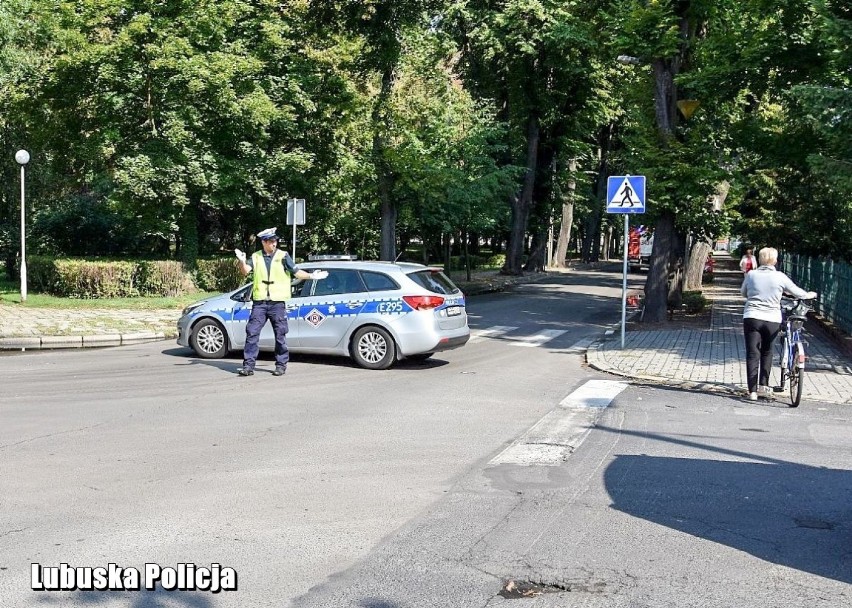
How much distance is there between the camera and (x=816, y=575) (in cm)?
492

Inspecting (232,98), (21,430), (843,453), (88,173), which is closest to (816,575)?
(843,453)

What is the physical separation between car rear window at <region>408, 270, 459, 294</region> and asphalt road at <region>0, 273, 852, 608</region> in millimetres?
2195

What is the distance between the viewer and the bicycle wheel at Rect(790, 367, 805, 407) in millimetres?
10586

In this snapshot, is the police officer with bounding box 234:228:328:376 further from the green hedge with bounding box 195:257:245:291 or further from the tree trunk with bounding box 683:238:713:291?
the tree trunk with bounding box 683:238:713:291

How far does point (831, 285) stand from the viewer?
21.1 m

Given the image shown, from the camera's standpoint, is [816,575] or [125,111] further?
[125,111]

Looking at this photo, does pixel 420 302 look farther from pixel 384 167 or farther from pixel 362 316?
pixel 384 167

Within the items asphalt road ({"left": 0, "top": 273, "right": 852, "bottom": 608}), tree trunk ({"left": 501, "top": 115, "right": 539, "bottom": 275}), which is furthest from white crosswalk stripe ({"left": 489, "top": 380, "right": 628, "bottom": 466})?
tree trunk ({"left": 501, "top": 115, "right": 539, "bottom": 275})

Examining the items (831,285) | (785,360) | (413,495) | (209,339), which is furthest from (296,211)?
(413,495)

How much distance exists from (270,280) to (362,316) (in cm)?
165

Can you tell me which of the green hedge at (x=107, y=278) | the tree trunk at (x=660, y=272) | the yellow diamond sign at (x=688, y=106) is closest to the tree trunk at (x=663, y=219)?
the tree trunk at (x=660, y=272)

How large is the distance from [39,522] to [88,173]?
23980mm

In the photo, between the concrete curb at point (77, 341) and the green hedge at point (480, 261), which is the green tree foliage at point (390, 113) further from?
the green hedge at point (480, 261)

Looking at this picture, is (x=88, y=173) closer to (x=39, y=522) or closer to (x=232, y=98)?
(x=232, y=98)
